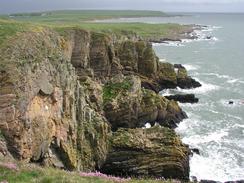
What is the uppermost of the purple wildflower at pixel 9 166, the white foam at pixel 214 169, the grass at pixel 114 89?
the purple wildflower at pixel 9 166

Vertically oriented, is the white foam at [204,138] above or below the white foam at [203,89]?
above

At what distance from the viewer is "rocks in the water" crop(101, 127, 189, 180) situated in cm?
3550

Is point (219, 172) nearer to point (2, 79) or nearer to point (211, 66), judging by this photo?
point (2, 79)

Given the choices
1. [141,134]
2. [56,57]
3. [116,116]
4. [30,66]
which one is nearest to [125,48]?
[116,116]

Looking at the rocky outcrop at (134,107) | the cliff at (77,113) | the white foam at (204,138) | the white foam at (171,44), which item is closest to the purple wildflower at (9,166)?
the cliff at (77,113)

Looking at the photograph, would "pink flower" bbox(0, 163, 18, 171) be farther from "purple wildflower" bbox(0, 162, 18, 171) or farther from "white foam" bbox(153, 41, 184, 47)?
"white foam" bbox(153, 41, 184, 47)

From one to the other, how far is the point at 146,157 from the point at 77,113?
6.78m

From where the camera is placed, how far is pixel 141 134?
3978cm

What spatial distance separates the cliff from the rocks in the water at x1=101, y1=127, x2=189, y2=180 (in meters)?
0.08

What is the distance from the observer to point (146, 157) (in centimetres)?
3609

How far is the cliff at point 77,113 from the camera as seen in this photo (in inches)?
993

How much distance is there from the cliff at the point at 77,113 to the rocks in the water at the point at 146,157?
80 mm

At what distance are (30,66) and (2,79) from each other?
260 cm

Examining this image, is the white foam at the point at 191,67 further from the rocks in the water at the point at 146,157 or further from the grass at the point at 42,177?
the grass at the point at 42,177
